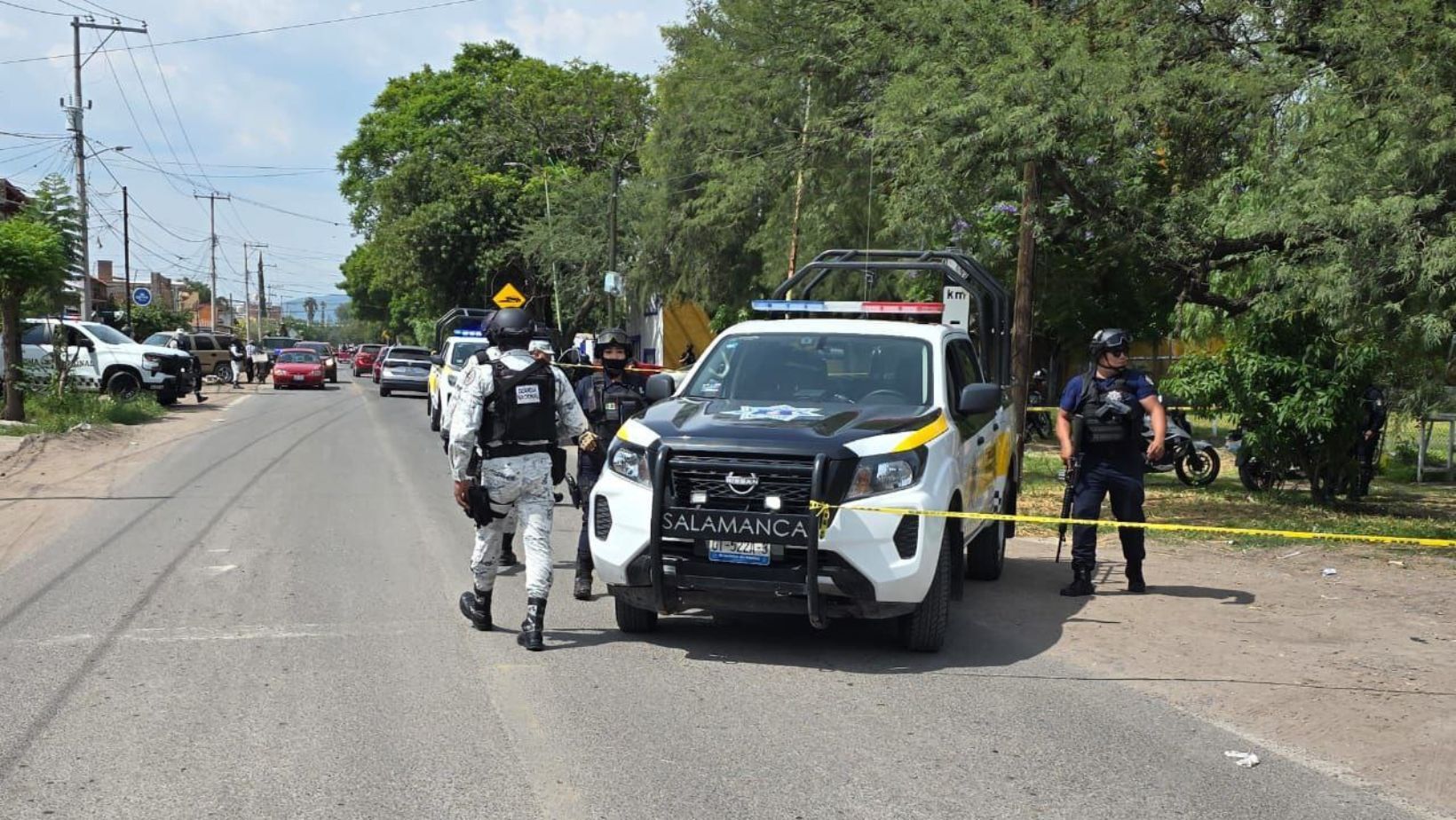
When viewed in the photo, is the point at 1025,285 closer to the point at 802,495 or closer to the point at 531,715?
the point at 802,495

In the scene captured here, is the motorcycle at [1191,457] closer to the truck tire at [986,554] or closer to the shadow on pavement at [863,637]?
the truck tire at [986,554]

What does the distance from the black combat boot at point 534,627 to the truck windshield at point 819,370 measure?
1743 millimetres

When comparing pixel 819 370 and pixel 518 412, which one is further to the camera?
pixel 819 370

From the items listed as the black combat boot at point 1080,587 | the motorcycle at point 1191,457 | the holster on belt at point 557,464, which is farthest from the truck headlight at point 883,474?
the motorcycle at point 1191,457

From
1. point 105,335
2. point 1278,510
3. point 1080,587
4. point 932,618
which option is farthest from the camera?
point 105,335

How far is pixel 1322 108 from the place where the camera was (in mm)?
11773

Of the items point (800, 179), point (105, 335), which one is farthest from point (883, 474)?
point (105, 335)

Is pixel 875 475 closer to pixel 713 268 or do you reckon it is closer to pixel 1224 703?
pixel 1224 703

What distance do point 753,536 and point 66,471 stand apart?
12571mm

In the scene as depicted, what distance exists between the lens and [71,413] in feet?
74.9

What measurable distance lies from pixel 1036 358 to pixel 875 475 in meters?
23.5

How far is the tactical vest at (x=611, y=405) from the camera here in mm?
9484

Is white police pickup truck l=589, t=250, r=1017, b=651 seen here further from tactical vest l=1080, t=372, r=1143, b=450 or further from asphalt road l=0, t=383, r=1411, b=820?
tactical vest l=1080, t=372, r=1143, b=450

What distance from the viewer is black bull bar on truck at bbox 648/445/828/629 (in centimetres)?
691
